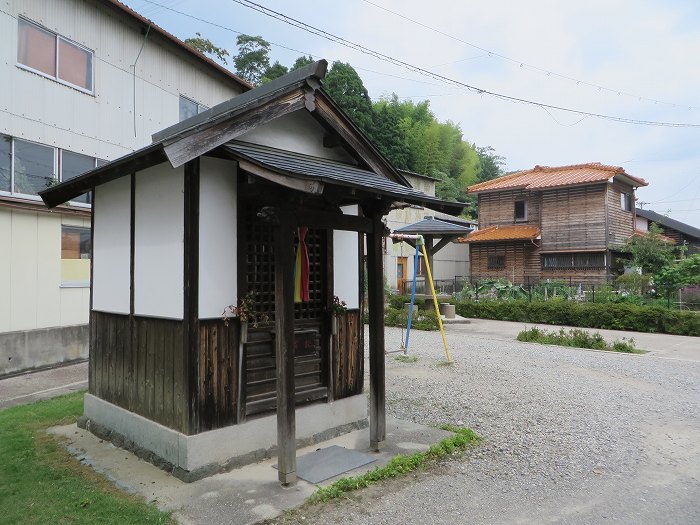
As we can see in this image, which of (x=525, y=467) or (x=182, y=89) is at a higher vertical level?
(x=182, y=89)

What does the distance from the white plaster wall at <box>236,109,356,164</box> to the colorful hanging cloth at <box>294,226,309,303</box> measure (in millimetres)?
951

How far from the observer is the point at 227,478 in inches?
169

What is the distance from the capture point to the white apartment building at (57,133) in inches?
360

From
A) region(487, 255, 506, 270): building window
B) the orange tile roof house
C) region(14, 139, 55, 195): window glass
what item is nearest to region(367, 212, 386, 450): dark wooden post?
region(14, 139, 55, 195): window glass

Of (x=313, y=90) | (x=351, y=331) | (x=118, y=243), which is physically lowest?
(x=351, y=331)

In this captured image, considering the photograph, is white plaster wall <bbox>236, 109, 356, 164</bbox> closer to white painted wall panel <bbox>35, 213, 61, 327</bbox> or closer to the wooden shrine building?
the wooden shrine building

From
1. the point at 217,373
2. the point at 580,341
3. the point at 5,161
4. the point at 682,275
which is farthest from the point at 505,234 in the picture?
the point at 217,373

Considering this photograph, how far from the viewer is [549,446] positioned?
533cm

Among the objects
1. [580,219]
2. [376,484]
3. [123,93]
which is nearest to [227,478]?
[376,484]

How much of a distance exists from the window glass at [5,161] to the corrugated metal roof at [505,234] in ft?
72.2

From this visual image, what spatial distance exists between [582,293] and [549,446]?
1741 centimetres

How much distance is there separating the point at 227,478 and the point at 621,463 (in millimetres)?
3821

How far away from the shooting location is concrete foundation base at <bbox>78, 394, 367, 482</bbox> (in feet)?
14.1

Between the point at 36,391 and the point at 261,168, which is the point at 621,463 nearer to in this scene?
the point at 261,168
